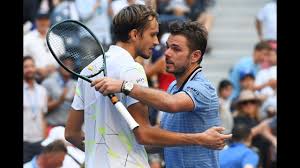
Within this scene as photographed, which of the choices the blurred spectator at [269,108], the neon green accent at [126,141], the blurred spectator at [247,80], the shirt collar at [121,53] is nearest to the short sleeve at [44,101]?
the blurred spectator at [247,80]

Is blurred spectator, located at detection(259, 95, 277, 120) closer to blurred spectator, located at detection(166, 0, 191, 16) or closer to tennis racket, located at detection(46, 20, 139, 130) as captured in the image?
blurred spectator, located at detection(166, 0, 191, 16)

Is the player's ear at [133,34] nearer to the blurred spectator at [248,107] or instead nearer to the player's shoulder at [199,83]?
the player's shoulder at [199,83]

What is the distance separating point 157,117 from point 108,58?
5177 mm

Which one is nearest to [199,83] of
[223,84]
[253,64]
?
[223,84]

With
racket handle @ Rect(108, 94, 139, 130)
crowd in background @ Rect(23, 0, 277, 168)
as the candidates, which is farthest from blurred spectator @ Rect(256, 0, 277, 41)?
racket handle @ Rect(108, 94, 139, 130)

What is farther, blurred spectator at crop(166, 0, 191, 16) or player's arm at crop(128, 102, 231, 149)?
blurred spectator at crop(166, 0, 191, 16)

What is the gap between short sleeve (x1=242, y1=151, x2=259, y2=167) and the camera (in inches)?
395

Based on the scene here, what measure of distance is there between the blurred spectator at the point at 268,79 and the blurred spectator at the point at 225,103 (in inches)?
14.2

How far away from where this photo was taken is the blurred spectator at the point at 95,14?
13195 millimetres

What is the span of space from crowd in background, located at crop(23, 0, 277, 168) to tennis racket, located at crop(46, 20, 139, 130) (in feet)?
12.6

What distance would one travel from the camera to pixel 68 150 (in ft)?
28.4

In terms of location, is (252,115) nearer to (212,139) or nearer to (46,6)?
(46,6)

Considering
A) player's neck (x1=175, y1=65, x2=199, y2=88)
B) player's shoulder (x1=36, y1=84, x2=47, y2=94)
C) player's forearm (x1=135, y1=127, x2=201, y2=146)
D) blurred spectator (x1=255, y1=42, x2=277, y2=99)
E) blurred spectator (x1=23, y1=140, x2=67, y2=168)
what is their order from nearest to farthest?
player's forearm (x1=135, y1=127, x2=201, y2=146) → player's neck (x1=175, y1=65, x2=199, y2=88) → blurred spectator (x1=23, y1=140, x2=67, y2=168) → player's shoulder (x1=36, y1=84, x2=47, y2=94) → blurred spectator (x1=255, y1=42, x2=277, y2=99)
